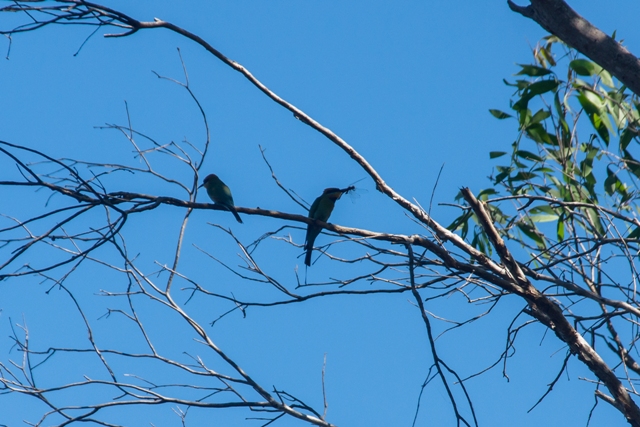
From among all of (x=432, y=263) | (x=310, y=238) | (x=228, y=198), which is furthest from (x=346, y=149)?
(x=228, y=198)

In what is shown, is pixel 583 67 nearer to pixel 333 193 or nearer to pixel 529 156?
pixel 529 156

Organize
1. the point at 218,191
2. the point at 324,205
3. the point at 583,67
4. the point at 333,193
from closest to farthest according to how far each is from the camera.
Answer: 1. the point at 583,67
2. the point at 333,193
3. the point at 324,205
4. the point at 218,191

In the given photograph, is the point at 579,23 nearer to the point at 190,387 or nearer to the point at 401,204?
the point at 401,204

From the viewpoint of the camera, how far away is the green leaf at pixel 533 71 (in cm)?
457

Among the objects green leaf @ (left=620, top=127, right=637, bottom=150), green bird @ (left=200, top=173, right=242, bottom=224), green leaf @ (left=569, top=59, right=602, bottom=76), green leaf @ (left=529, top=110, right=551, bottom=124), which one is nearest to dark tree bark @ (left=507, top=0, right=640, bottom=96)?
green leaf @ (left=569, top=59, right=602, bottom=76)

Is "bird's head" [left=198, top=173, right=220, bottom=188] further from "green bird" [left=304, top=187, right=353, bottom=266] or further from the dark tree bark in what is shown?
the dark tree bark

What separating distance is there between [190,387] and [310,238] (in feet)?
10.1

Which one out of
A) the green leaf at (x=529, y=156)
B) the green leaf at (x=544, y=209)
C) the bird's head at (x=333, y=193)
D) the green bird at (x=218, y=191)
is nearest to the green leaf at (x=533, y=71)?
the green leaf at (x=529, y=156)

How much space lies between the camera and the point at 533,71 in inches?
181

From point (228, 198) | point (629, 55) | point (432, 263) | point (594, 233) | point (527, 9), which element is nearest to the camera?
point (629, 55)

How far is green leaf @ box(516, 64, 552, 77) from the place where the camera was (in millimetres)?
4570

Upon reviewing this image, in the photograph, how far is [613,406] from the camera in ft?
12.2

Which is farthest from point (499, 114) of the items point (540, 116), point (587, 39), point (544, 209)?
point (587, 39)

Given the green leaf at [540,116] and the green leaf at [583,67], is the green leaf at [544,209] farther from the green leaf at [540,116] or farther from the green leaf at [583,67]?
the green leaf at [583,67]
